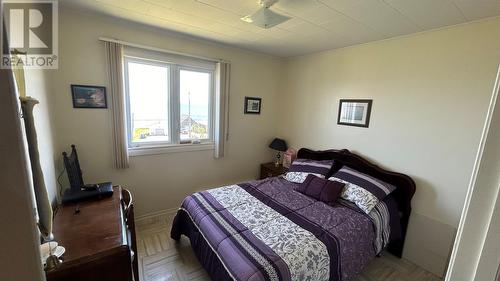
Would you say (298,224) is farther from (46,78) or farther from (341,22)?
(46,78)

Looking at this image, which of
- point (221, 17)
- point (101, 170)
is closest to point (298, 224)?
point (221, 17)

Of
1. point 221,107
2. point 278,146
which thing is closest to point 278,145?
→ point 278,146

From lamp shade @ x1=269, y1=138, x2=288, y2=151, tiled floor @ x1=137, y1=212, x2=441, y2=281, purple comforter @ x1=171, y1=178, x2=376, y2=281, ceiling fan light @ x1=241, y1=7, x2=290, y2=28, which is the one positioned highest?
ceiling fan light @ x1=241, y1=7, x2=290, y2=28

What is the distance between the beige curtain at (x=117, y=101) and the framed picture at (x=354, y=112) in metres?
2.75

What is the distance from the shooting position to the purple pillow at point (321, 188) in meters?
2.35

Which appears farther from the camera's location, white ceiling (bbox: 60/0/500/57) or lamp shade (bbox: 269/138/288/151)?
lamp shade (bbox: 269/138/288/151)

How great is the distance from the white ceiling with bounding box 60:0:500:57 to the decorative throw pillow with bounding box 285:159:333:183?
1.57 m

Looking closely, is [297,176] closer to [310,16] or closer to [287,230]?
[287,230]

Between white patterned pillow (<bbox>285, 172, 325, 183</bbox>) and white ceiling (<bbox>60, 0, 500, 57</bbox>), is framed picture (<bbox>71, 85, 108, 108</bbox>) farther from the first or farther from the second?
white patterned pillow (<bbox>285, 172, 325, 183</bbox>)

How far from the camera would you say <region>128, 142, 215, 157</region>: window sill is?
266cm

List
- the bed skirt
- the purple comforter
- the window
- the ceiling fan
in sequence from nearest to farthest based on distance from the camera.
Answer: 1. the purple comforter
2. the bed skirt
3. the ceiling fan
4. the window

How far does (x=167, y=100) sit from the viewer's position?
9.37 feet

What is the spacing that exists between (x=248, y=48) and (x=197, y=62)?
0.80m

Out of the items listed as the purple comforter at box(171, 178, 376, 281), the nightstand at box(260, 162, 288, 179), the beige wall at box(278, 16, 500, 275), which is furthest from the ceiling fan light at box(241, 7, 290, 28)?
the nightstand at box(260, 162, 288, 179)
